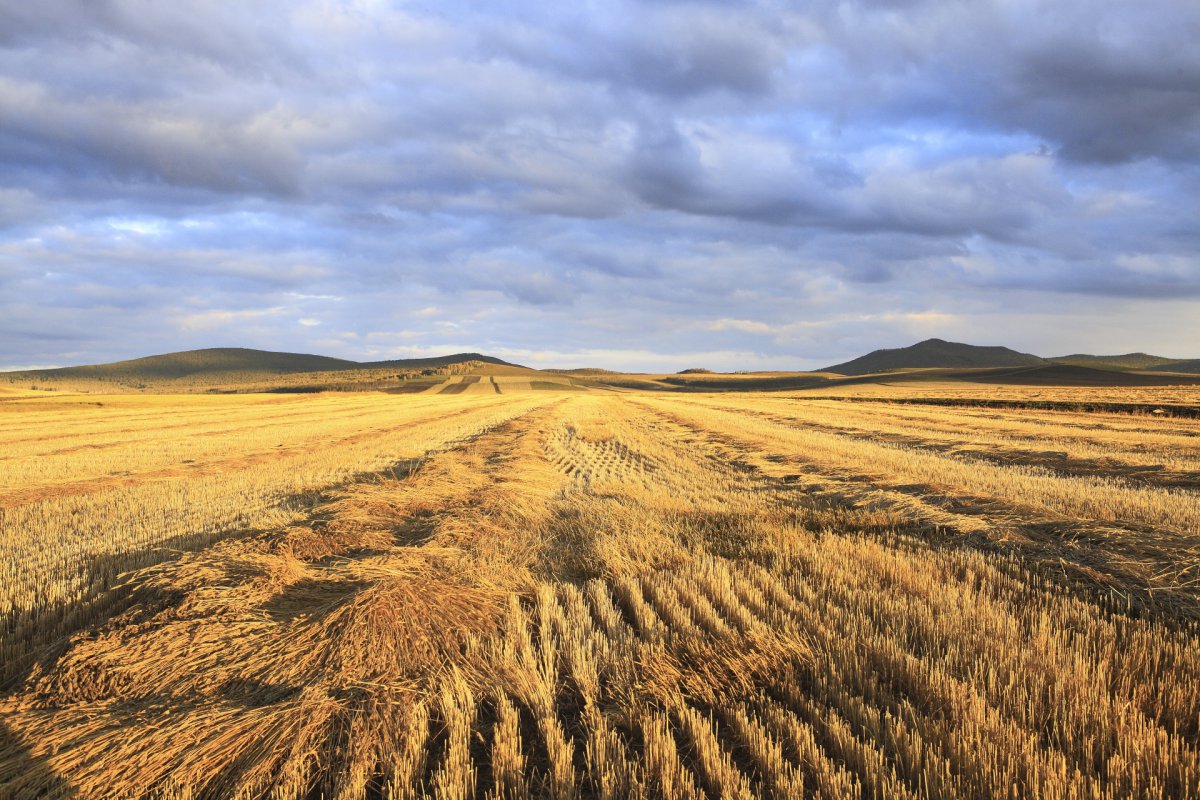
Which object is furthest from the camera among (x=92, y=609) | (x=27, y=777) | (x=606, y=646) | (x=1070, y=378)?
(x=1070, y=378)

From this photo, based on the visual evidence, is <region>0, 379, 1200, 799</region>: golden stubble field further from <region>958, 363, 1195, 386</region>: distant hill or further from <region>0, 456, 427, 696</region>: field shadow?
<region>958, 363, 1195, 386</region>: distant hill

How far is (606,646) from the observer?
16.0 feet

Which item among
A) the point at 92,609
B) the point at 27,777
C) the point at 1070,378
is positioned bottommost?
the point at 92,609

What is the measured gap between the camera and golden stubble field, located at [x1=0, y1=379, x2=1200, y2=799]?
340 centimetres

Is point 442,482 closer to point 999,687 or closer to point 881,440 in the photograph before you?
point 999,687

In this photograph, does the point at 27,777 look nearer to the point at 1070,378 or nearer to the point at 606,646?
the point at 606,646

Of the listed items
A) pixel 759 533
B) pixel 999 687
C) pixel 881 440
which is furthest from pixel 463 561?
pixel 881 440

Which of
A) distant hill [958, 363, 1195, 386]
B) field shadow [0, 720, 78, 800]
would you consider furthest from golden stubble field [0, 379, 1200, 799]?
distant hill [958, 363, 1195, 386]

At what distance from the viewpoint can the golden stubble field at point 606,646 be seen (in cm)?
340

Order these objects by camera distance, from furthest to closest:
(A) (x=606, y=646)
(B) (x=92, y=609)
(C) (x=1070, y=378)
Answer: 1. (C) (x=1070, y=378)
2. (B) (x=92, y=609)
3. (A) (x=606, y=646)

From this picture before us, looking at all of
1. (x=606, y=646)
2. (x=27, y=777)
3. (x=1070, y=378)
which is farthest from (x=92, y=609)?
(x=1070, y=378)

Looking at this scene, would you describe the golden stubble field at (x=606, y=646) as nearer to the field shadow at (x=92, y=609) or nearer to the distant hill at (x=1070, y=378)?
the field shadow at (x=92, y=609)

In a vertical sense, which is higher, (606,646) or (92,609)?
(606,646)

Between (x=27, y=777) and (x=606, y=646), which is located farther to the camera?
(x=606, y=646)
